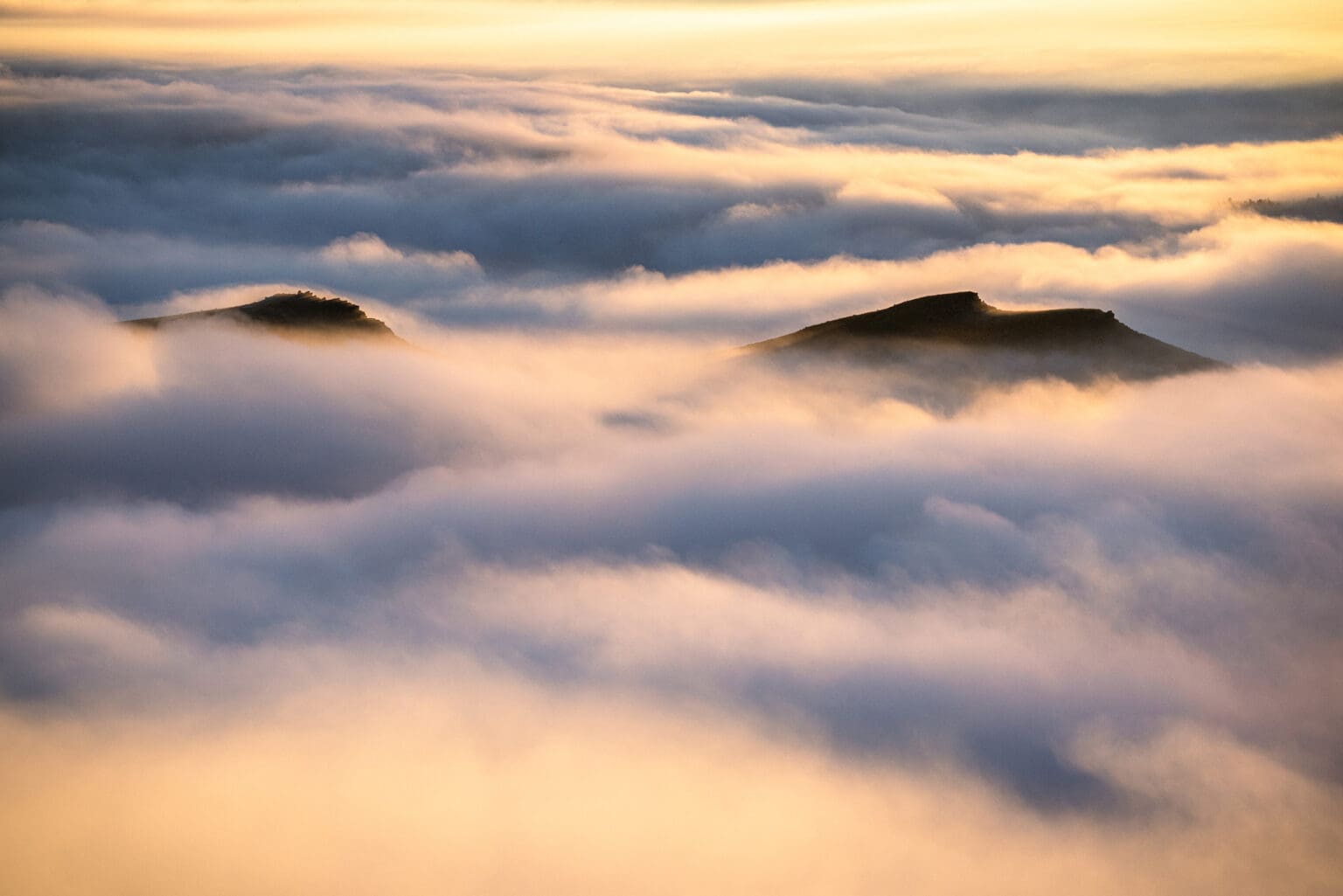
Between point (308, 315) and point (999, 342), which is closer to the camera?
point (999, 342)

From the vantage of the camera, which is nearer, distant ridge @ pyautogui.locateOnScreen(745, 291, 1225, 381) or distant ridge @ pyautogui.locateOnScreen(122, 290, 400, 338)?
distant ridge @ pyautogui.locateOnScreen(745, 291, 1225, 381)

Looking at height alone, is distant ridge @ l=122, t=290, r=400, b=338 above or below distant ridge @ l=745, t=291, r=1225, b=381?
below

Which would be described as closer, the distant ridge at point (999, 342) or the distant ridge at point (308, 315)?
the distant ridge at point (999, 342)

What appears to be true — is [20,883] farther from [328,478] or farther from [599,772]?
[328,478]

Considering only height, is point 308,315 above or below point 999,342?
below

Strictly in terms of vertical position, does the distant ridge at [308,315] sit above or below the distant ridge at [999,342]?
below
